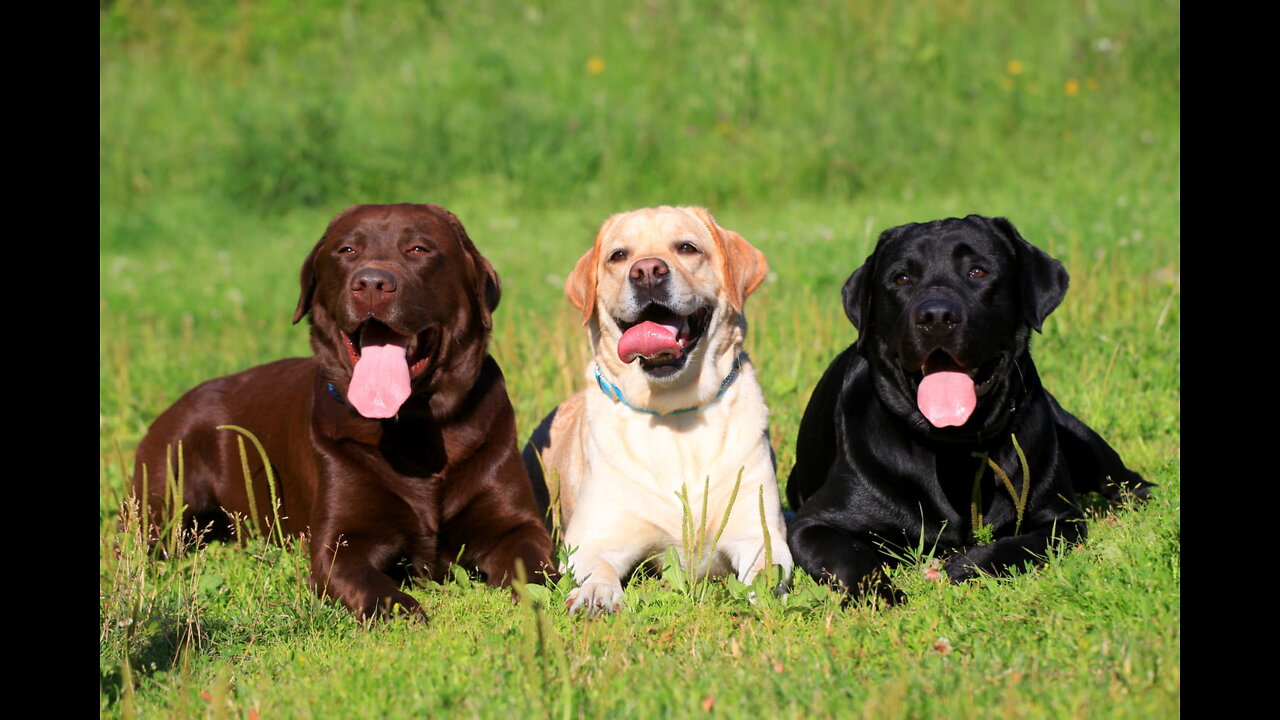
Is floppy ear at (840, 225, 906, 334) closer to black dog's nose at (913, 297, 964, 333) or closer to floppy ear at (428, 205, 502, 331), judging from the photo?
black dog's nose at (913, 297, 964, 333)

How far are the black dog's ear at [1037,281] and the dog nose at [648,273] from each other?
128cm

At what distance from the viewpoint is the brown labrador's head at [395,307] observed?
14.4ft

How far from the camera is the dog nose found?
14.3 ft

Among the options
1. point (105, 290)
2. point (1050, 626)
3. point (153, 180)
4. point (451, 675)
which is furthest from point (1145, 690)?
point (153, 180)

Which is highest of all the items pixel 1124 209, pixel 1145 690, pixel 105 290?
pixel 1124 209

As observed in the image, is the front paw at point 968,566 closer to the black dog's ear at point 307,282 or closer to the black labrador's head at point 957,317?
the black labrador's head at point 957,317

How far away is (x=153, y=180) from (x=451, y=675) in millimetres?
13479

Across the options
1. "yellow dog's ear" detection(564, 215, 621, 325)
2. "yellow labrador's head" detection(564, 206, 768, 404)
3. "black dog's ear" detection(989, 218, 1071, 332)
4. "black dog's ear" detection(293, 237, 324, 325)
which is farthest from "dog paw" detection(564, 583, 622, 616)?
"black dog's ear" detection(989, 218, 1071, 332)

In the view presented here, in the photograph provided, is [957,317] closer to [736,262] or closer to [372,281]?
[736,262]

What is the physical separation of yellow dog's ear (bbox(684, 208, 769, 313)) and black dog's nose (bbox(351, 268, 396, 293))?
1.27m

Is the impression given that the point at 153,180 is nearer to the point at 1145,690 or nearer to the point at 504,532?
the point at 504,532

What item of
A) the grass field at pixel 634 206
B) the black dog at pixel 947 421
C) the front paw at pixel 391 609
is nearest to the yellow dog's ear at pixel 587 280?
the black dog at pixel 947 421

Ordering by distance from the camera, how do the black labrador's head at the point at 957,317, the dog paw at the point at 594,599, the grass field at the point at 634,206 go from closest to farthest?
the grass field at the point at 634,206 < the dog paw at the point at 594,599 < the black labrador's head at the point at 957,317
